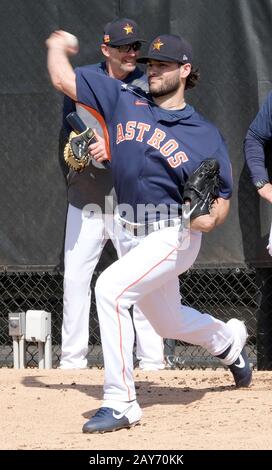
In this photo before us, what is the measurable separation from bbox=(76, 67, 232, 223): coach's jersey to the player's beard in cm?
6

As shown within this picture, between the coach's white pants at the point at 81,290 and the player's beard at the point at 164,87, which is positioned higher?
the player's beard at the point at 164,87

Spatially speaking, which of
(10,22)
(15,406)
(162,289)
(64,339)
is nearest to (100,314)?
(162,289)

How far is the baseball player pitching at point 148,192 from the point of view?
537 cm

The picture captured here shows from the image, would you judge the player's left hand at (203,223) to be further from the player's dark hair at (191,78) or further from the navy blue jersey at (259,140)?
the navy blue jersey at (259,140)

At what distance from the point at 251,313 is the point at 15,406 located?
2170mm

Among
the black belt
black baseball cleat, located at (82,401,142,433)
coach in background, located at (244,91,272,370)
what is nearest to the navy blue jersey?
coach in background, located at (244,91,272,370)

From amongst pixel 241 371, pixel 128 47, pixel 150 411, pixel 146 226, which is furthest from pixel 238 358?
pixel 128 47

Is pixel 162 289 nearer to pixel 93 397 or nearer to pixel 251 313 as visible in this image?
pixel 93 397

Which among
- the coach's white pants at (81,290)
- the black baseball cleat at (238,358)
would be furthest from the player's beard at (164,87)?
the coach's white pants at (81,290)

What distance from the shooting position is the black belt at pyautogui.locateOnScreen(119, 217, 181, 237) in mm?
5613

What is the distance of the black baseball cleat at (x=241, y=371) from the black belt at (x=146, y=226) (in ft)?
3.31

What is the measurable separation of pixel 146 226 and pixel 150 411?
38.2 inches

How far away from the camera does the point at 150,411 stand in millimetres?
5855
